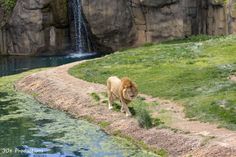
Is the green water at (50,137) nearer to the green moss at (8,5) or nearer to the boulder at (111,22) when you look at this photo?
the boulder at (111,22)

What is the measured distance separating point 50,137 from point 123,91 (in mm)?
3384

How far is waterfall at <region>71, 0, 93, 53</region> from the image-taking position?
178 ft

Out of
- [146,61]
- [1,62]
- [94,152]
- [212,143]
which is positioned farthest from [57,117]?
[1,62]

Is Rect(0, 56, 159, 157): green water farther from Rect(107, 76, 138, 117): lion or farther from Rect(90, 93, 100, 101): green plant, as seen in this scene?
Rect(90, 93, 100, 101): green plant

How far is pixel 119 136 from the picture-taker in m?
19.9

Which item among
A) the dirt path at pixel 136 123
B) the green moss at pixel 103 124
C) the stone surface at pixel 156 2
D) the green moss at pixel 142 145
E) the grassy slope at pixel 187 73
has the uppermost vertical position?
the stone surface at pixel 156 2

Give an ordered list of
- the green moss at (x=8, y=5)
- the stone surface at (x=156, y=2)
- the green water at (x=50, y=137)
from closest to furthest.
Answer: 1. the green water at (x=50, y=137)
2. the stone surface at (x=156, y=2)
3. the green moss at (x=8, y=5)

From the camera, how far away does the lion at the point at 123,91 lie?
20594 millimetres

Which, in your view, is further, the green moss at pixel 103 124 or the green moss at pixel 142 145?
the green moss at pixel 103 124

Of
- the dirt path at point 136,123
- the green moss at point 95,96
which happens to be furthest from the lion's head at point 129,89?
the green moss at point 95,96

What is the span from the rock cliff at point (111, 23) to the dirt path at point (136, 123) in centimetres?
2106

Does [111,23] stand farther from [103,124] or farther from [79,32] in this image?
[103,124]

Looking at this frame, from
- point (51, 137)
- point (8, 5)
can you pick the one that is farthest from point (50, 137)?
point (8, 5)

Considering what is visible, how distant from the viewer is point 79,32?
54.5 meters
